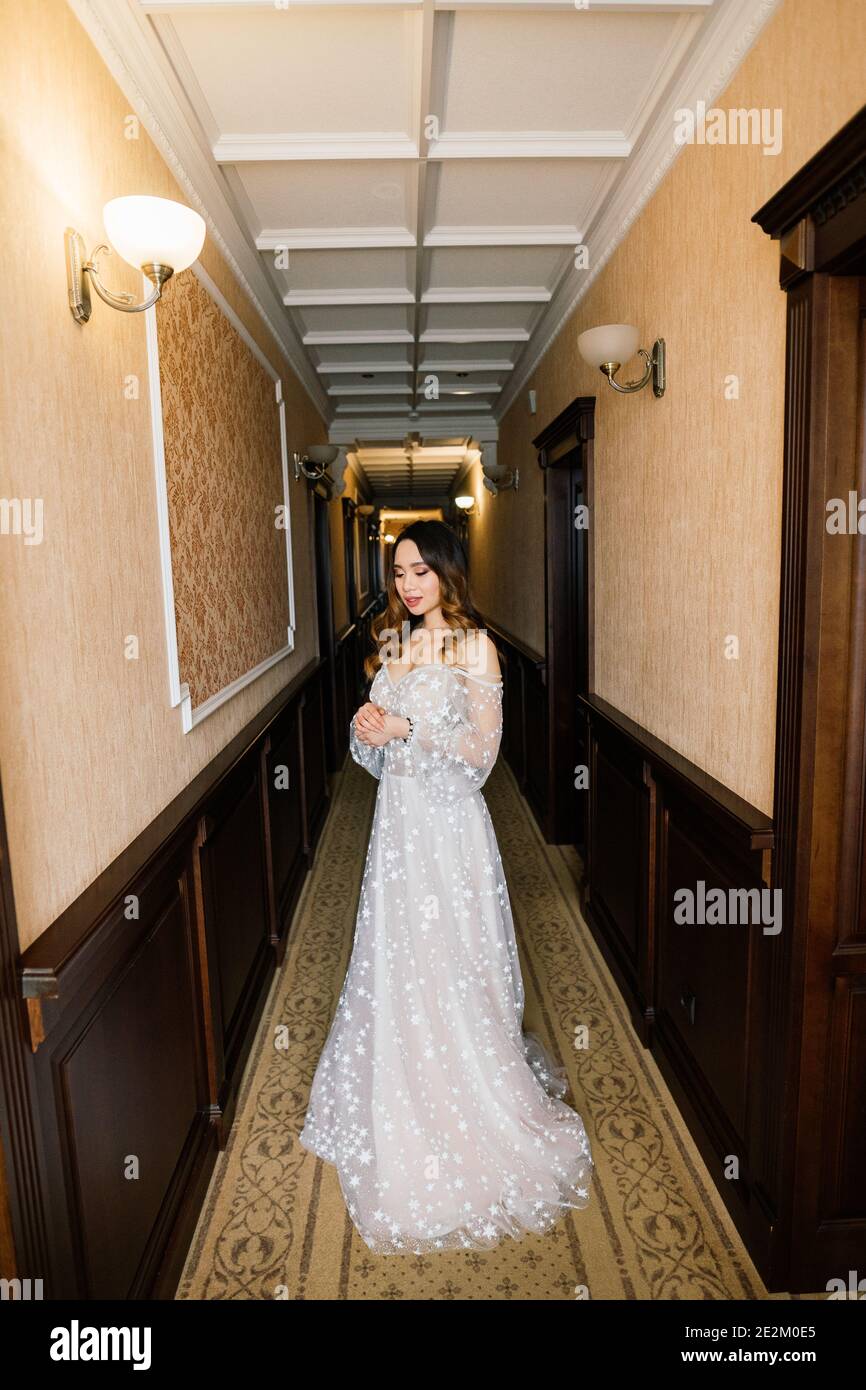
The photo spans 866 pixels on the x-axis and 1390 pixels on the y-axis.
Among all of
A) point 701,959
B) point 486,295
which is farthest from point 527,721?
point 701,959

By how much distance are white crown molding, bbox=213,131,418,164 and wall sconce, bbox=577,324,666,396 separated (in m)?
0.83

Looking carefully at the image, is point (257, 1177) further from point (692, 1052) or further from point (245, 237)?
point (245, 237)

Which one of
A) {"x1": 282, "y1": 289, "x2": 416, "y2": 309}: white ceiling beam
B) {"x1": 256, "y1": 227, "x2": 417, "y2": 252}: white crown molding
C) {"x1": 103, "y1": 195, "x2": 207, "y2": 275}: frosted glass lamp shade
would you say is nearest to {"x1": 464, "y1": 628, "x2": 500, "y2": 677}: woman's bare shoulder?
{"x1": 103, "y1": 195, "x2": 207, "y2": 275}: frosted glass lamp shade

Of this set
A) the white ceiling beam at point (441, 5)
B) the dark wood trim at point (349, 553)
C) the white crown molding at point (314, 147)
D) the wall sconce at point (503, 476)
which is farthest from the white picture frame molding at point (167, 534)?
the dark wood trim at point (349, 553)

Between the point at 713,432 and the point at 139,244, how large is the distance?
4.89 feet

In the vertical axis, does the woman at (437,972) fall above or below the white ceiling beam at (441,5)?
below

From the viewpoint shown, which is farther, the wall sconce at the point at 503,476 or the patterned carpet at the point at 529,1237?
the wall sconce at the point at 503,476

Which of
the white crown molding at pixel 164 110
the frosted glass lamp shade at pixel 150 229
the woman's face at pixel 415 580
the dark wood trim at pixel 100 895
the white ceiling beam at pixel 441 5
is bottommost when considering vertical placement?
the dark wood trim at pixel 100 895

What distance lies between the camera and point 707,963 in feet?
7.60

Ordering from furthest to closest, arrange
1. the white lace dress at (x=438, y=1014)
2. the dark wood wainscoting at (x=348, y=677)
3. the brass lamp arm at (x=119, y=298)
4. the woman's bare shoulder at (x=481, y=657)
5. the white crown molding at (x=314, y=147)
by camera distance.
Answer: the dark wood wainscoting at (x=348, y=677) → the white crown molding at (x=314, y=147) → the woman's bare shoulder at (x=481, y=657) → the white lace dress at (x=438, y=1014) → the brass lamp arm at (x=119, y=298)

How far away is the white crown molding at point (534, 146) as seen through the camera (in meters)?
2.65

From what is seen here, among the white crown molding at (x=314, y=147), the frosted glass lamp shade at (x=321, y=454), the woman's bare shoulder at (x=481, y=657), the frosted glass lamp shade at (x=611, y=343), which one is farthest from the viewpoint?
the frosted glass lamp shade at (x=321, y=454)

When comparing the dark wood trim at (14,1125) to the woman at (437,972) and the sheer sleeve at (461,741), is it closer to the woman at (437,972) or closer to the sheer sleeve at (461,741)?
the woman at (437,972)
